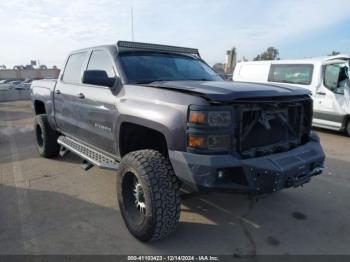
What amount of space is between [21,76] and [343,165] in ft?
268

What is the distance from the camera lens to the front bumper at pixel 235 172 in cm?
276

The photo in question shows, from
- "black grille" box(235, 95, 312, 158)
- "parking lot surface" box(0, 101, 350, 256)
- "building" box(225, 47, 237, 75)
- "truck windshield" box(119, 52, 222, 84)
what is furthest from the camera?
"building" box(225, 47, 237, 75)

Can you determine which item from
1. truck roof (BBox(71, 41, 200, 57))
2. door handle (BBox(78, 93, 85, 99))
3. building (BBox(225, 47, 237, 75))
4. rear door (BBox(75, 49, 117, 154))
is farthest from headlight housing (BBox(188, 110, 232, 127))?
building (BBox(225, 47, 237, 75))

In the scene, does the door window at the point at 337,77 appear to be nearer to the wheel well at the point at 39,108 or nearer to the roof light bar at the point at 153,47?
the roof light bar at the point at 153,47

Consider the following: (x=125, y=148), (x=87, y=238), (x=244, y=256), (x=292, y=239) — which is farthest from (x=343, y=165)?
(x=87, y=238)

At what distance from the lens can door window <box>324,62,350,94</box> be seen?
862cm

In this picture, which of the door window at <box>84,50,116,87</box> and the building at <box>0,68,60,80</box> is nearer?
the door window at <box>84,50,116,87</box>

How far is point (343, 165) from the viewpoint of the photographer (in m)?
5.97

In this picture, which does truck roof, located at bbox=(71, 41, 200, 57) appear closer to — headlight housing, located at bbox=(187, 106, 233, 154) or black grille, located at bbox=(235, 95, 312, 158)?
headlight housing, located at bbox=(187, 106, 233, 154)

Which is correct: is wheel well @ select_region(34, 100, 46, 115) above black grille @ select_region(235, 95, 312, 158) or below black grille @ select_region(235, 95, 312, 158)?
below

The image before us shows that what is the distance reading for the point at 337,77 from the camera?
28.8 feet

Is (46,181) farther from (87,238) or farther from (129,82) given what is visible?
(129,82)

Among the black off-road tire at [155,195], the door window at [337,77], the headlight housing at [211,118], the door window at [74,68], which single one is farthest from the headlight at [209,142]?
the door window at [337,77]

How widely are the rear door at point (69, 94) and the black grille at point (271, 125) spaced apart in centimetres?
254
